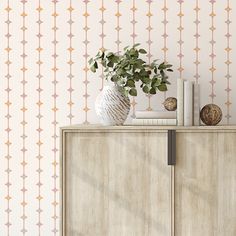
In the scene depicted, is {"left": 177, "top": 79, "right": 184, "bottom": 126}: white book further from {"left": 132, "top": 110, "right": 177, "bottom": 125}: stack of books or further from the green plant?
the green plant

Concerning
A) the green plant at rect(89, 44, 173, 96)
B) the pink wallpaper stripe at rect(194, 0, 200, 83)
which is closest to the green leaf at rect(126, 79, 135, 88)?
the green plant at rect(89, 44, 173, 96)

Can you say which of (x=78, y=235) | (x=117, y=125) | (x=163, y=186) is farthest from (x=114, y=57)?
(x=78, y=235)

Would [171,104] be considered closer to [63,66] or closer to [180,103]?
[180,103]

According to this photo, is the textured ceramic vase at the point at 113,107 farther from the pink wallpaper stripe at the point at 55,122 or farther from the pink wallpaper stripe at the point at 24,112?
the pink wallpaper stripe at the point at 24,112

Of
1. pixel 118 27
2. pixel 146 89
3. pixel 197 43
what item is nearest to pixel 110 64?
pixel 146 89

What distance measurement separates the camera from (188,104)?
260 centimetres

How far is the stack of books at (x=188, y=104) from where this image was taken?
102 inches

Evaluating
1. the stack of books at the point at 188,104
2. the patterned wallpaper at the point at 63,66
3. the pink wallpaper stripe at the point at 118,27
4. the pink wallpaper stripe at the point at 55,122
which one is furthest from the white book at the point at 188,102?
the pink wallpaper stripe at the point at 55,122

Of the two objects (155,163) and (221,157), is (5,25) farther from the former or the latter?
(221,157)

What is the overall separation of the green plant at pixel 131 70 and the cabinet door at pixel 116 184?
12.2 inches

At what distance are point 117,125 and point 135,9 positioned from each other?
770 millimetres

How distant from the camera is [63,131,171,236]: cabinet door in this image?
2.56 meters

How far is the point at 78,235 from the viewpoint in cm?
260

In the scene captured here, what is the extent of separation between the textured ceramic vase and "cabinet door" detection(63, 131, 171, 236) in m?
0.11
